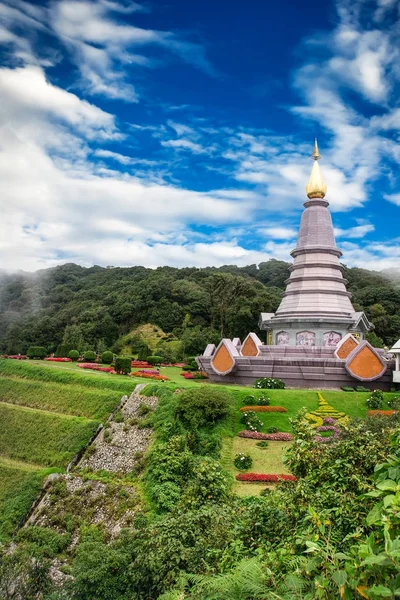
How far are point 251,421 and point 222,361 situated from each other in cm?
663

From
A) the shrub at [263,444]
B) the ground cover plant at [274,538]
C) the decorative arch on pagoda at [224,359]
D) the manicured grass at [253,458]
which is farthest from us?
the decorative arch on pagoda at [224,359]

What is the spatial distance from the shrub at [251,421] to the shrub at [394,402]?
6800 millimetres

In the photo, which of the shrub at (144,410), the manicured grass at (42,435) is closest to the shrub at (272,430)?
the shrub at (144,410)

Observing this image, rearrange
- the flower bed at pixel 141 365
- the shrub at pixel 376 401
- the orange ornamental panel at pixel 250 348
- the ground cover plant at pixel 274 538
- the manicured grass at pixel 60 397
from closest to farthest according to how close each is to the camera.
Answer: the ground cover plant at pixel 274 538
the shrub at pixel 376 401
the manicured grass at pixel 60 397
the orange ornamental panel at pixel 250 348
the flower bed at pixel 141 365

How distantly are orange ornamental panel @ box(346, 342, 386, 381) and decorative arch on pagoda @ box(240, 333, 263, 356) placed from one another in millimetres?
6457

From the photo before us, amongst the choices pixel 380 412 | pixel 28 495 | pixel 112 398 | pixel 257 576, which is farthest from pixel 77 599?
pixel 380 412

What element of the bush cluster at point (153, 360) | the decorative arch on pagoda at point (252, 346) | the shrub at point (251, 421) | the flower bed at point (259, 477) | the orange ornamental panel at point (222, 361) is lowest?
the flower bed at point (259, 477)

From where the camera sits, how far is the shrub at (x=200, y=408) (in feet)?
68.4

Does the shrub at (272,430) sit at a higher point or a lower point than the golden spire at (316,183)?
lower

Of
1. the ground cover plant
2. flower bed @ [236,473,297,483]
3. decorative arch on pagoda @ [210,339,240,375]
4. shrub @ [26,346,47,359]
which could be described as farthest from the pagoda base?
shrub @ [26,346,47,359]

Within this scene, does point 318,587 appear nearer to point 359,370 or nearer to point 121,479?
point 121,479

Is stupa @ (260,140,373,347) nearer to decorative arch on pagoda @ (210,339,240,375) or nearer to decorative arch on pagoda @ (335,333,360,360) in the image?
decorative arch on pagoda @ (335,333,360,360)

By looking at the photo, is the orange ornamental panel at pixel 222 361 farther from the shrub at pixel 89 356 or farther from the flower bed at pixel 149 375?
the shrub at pixel 89 356

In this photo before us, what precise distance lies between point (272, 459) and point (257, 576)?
14746 mm
